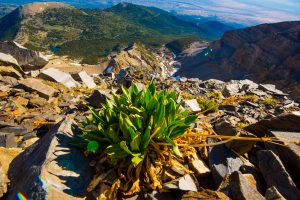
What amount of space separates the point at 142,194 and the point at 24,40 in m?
210

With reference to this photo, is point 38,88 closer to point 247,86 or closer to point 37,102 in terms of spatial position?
point 37,102

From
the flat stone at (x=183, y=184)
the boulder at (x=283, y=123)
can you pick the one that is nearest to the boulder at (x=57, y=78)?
the boulder at (x=283, y=123)

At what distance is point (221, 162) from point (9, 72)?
13511 millimetres

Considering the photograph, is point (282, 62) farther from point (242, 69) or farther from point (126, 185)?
point (126, 185)

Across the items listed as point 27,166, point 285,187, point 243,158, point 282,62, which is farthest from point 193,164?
point 282,62

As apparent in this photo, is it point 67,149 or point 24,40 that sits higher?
point 67,149

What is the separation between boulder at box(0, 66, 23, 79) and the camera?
15.8m

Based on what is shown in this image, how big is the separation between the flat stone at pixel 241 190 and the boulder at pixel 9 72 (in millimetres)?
14095

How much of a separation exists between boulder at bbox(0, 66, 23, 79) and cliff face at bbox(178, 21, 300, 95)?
86.4 meters

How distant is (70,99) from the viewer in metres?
13.7

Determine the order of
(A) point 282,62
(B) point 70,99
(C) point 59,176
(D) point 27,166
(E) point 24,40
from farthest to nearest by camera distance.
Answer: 1. (E) point 24,40
2. (A) point 282,62
3. (B) point 70,99
4. (D) point 27,166
5. (C) point 59,176

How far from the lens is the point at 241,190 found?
4.46m

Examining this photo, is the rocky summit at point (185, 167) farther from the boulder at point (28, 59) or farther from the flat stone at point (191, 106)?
Answer: the boulder at point (28, 59)

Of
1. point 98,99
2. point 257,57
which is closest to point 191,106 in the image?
point 98,99
